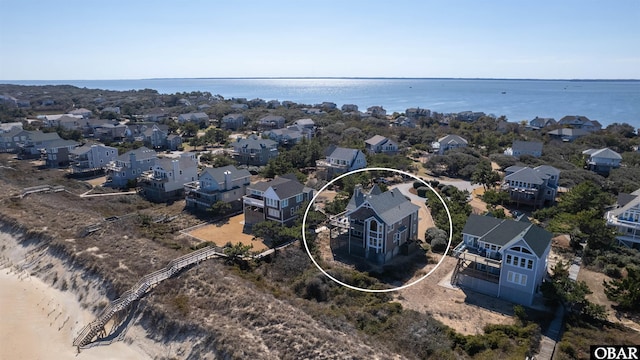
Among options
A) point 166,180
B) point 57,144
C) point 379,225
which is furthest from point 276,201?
point 57,144

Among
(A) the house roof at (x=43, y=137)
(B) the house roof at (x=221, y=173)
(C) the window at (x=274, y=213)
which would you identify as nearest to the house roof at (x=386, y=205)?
(C) the window at (x=274, y=213)

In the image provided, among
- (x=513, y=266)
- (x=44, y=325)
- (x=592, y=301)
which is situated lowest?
(x=44, y=325)

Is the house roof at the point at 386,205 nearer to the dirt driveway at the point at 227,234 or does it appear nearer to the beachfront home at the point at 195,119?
the dirt driveway at the point at 227,234

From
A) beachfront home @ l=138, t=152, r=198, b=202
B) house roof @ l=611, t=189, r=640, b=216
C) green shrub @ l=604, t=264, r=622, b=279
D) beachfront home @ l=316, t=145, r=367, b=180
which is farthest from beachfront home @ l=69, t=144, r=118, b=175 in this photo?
house roof @ l=611, t=189, r=640, b=216

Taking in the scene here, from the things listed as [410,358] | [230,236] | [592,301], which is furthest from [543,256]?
[230,236]

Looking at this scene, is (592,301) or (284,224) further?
(284,224)

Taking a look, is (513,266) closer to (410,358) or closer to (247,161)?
(410,358)
